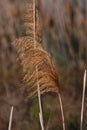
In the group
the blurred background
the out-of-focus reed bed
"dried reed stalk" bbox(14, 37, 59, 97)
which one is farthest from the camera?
the out-of-focus reed bed

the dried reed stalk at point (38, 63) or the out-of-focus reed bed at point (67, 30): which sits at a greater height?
the dried reed stalk at point (38, 63)

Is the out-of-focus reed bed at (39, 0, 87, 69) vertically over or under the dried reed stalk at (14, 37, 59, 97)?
under

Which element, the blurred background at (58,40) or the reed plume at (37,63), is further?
the blurred background at (58,40)

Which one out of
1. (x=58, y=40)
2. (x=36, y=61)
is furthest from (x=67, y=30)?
(x=36, y=61)

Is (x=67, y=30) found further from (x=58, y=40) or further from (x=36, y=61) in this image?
(x=36, y=61)

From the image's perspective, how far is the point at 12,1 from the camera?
461cm

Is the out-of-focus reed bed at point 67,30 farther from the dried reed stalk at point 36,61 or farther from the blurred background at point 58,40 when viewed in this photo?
the dried reed stalk at point 36,61

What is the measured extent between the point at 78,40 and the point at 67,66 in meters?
0.31

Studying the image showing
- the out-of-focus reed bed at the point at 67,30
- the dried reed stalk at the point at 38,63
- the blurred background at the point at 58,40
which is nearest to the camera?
the dried reed stalk at the point at 38,63

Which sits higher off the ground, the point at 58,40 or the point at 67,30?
the point at 67,30

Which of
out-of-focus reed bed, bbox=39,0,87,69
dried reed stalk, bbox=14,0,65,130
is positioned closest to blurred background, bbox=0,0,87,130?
out-of-focus reed bed, bbox=39,0,87,69

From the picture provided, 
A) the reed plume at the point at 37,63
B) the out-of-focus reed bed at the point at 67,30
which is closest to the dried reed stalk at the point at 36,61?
the reed plume at the point at 37,63

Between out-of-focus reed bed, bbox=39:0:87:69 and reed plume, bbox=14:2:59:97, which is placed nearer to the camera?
reed plume, bbox=14:2:59:97

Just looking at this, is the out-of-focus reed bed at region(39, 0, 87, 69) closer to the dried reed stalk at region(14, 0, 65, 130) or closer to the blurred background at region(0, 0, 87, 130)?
the blurred background at region(0, 0, 87, 130)
